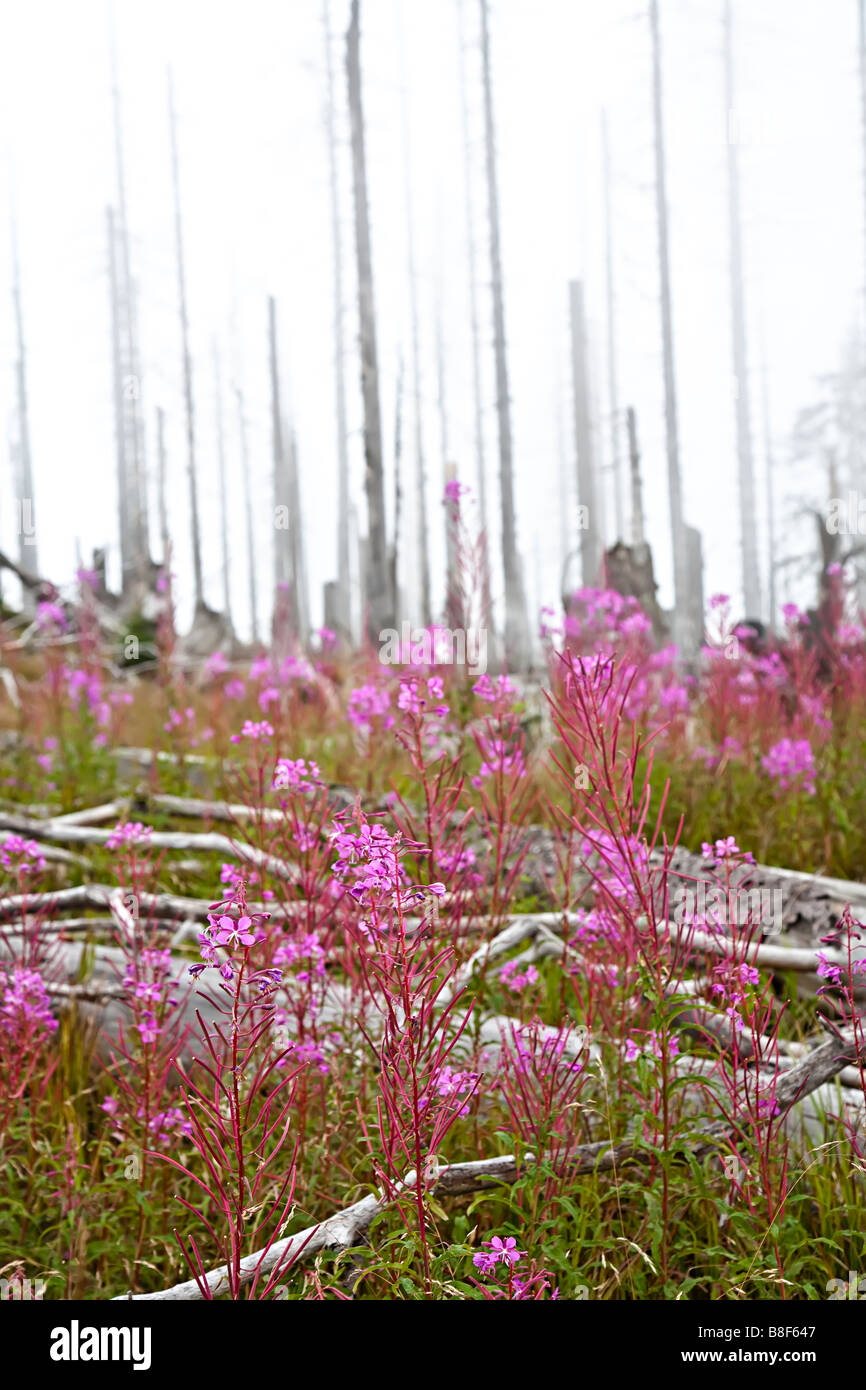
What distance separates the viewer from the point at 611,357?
21141mm

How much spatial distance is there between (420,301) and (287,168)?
6693 millimetres

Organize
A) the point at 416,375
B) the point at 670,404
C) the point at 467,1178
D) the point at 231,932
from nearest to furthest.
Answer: the point at 231,932, the point at 467,1178, the point at 670,404, the point at 416,375

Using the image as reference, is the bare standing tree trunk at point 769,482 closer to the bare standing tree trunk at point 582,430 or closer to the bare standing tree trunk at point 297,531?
the bare standing tree trunk at point 582,430

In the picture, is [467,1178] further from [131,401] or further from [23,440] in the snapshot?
[23,440]

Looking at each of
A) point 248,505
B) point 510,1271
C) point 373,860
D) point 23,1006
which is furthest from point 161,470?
point 510,1271

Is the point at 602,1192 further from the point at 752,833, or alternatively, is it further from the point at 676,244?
the point at 676,244

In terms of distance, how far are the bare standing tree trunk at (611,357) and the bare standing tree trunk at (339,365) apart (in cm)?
456

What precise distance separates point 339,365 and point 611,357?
7.52m

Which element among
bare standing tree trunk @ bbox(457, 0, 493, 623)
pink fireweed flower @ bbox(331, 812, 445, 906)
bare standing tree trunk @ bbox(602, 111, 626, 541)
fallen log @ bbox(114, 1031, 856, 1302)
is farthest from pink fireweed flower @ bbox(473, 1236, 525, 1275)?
bare standing tree trunk @ bbox(602, 111, 626, 541)

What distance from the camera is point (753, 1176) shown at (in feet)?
4.82

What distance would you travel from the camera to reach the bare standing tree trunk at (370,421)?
28.8ft

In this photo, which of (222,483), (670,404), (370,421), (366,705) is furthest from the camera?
(222,483)

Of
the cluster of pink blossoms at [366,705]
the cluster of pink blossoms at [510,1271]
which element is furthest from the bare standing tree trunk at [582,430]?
the cluster of pink blossoms at [510,1271]

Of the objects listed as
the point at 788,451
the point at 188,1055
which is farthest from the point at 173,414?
the point at 188,1055
